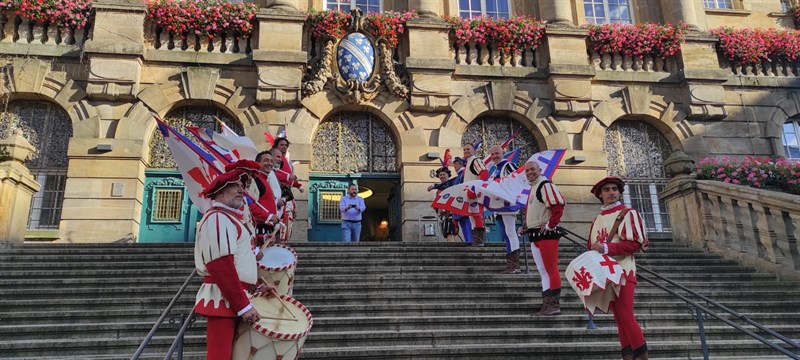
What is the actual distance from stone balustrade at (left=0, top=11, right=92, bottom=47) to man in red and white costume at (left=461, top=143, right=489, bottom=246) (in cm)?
982

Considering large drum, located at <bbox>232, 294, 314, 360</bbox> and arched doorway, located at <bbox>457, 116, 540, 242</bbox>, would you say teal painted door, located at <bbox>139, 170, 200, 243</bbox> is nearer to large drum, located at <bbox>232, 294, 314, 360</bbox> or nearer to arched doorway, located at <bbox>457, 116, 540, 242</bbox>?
arched doorway, located at <bbox>457, 116, 540, 242</bbox>

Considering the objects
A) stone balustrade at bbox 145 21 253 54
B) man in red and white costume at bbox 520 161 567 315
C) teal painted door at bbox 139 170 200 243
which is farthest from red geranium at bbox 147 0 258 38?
man in red and white costume at bbox 520 161 567 315

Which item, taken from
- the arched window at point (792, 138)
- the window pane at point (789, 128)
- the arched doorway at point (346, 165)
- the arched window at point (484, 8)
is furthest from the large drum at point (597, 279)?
the window pane at point (789, 128)

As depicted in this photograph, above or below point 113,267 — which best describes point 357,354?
below

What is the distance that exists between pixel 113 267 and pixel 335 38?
25.5 ft

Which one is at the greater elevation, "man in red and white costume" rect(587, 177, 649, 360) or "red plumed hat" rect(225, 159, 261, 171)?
"red plumed hat" rect(225, 159, 261, 171)

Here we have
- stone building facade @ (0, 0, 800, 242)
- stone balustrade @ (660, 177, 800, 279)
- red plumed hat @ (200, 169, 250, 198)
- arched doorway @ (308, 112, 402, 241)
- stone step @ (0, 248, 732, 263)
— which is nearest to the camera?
red plumed hat @ (200, 169, 250, 198)

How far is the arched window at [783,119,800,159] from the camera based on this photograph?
15.1 meters

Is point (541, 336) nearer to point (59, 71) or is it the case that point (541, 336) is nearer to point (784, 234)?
point (784, 234)

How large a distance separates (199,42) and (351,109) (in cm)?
408

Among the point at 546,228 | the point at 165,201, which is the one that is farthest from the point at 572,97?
the point at 165,201

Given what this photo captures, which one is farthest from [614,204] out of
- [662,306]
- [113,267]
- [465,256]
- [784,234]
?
[113,267]

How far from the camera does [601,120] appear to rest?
1411cm

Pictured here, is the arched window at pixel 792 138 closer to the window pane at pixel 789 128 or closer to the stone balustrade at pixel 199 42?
the window pane at pixel 789 128
